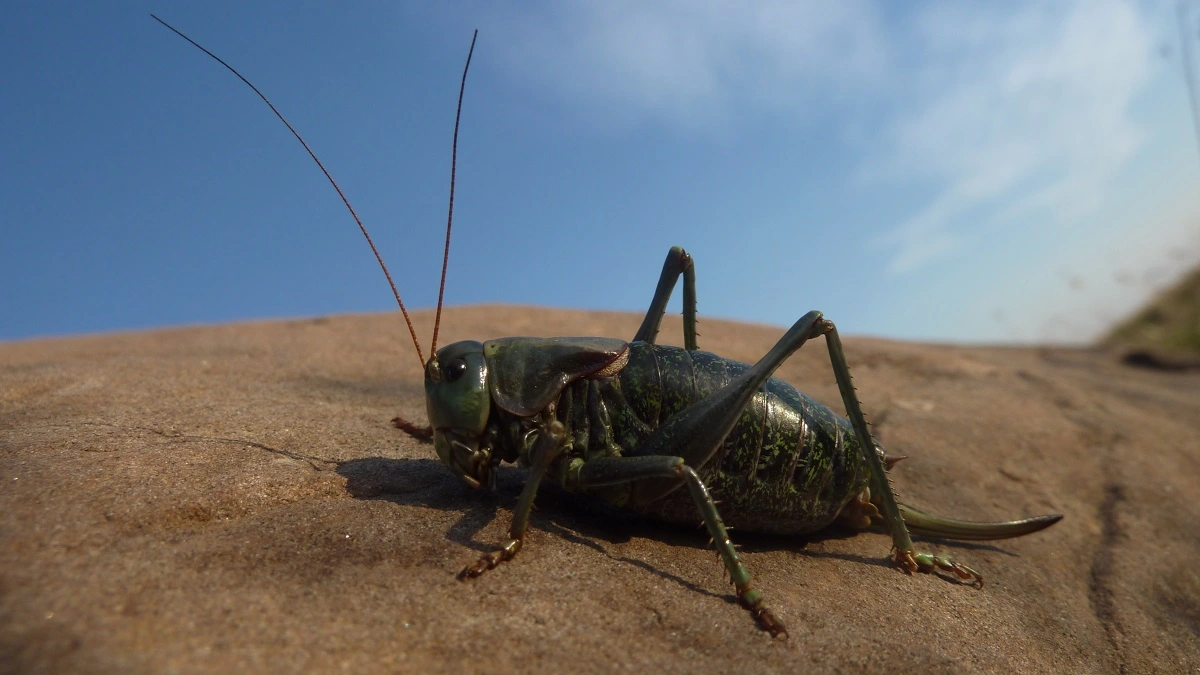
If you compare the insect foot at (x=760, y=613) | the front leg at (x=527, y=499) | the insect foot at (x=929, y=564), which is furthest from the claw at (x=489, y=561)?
the insect foot at (x=929, y=564)

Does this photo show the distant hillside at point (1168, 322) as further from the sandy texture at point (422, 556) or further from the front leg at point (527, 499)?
the front leg at point (527, 499)

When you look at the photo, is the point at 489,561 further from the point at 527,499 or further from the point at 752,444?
the point at 752,444

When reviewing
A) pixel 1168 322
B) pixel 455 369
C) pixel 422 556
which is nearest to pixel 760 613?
pixel 422 556

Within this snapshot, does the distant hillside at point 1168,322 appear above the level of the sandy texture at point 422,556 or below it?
above

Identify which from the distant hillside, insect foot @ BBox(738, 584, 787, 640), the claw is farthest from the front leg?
the distant hillside

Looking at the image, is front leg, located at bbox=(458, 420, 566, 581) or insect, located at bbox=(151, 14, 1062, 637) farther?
insect, located at bbox=(151, 14, 1062, 637)

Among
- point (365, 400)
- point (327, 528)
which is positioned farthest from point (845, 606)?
point (365, 400)

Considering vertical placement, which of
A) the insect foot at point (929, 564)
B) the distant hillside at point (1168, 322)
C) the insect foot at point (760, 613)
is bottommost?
the insect foot at point (929, 564)

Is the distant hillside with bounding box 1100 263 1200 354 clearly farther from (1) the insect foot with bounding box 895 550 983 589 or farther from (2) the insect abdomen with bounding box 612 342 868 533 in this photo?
(2) the insect abdomen with bounding box 612 342 868 533
